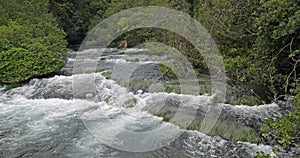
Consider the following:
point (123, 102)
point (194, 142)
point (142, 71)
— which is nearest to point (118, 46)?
point (142, 71)

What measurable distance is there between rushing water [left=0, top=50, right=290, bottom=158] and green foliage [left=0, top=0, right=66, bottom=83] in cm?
91

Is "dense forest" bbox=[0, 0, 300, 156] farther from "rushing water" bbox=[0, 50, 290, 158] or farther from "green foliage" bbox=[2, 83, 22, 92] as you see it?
"rushing water" bbox=[0, 50, 290, 158]

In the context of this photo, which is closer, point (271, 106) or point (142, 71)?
point (271, 106)

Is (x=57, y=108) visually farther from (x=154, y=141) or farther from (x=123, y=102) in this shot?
(x=154, y=141)

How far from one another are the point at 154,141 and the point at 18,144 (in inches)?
105

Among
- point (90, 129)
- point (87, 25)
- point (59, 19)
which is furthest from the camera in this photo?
point (87, 25)

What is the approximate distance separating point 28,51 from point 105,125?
511cm

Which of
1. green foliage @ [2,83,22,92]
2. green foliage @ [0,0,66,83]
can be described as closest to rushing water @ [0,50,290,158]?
green foliage @ [2,83,22,92]

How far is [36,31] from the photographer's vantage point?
1117cm

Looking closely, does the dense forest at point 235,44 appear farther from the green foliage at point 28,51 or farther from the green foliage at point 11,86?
the green foliage at point 11,86

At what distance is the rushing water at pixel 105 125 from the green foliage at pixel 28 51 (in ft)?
2.97

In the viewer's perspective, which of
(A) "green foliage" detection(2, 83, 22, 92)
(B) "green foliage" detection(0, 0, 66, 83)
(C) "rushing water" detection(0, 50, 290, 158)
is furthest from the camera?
(B) "green foliage" detection(0, 0, 66, 83)

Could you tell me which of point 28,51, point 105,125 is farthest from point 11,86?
point 105,125

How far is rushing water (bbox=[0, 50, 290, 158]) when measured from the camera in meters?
5.02
